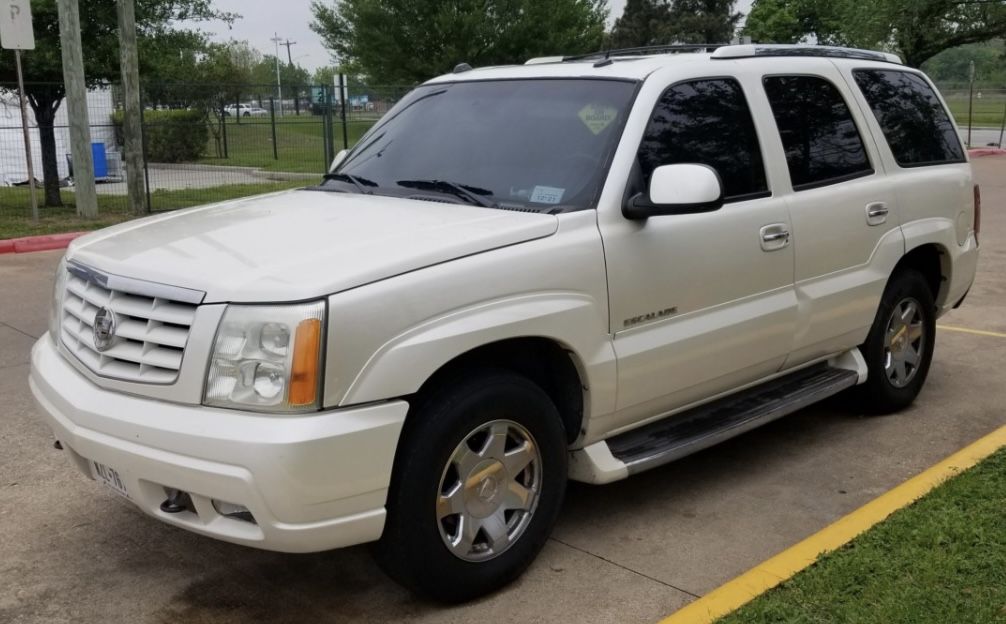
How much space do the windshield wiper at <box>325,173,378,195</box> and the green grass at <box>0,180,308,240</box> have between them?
30.9ft

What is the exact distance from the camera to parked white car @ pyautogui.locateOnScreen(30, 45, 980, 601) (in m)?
3.20

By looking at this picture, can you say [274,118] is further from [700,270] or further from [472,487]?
[472,487]

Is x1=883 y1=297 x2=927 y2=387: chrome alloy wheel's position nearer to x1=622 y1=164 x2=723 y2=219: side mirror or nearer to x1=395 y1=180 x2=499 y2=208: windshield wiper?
x1=622 y1=164 x2=723 y2=219: side mirror

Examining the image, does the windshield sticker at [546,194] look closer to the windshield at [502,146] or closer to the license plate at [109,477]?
the windshield at [502,146]

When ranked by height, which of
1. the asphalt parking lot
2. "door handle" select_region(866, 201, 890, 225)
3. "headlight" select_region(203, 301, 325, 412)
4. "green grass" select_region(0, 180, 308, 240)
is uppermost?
"door handle" select_region(866, 201, 890, 225)

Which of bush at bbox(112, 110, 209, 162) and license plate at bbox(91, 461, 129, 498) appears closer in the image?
license plate at bbox(91, 461, 129, 498)

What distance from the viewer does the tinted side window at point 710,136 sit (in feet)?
14.2

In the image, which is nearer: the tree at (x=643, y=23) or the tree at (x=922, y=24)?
the tree at (x=922, y=24)

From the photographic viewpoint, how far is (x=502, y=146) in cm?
442

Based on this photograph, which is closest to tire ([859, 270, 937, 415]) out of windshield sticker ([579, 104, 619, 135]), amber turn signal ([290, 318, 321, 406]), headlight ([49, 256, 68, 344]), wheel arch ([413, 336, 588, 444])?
windshield sticker ([579, 104, 619, 135])

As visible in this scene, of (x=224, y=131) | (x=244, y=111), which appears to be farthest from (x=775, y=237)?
(x=244, y=111)

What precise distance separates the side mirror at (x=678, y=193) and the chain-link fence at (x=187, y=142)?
11622 mm

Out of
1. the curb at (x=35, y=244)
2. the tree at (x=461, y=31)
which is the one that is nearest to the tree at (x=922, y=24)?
the tree at (x=461, y=31)

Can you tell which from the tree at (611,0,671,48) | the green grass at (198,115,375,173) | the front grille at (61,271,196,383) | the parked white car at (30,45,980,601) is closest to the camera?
the parked white car at (30,45,980,601)
